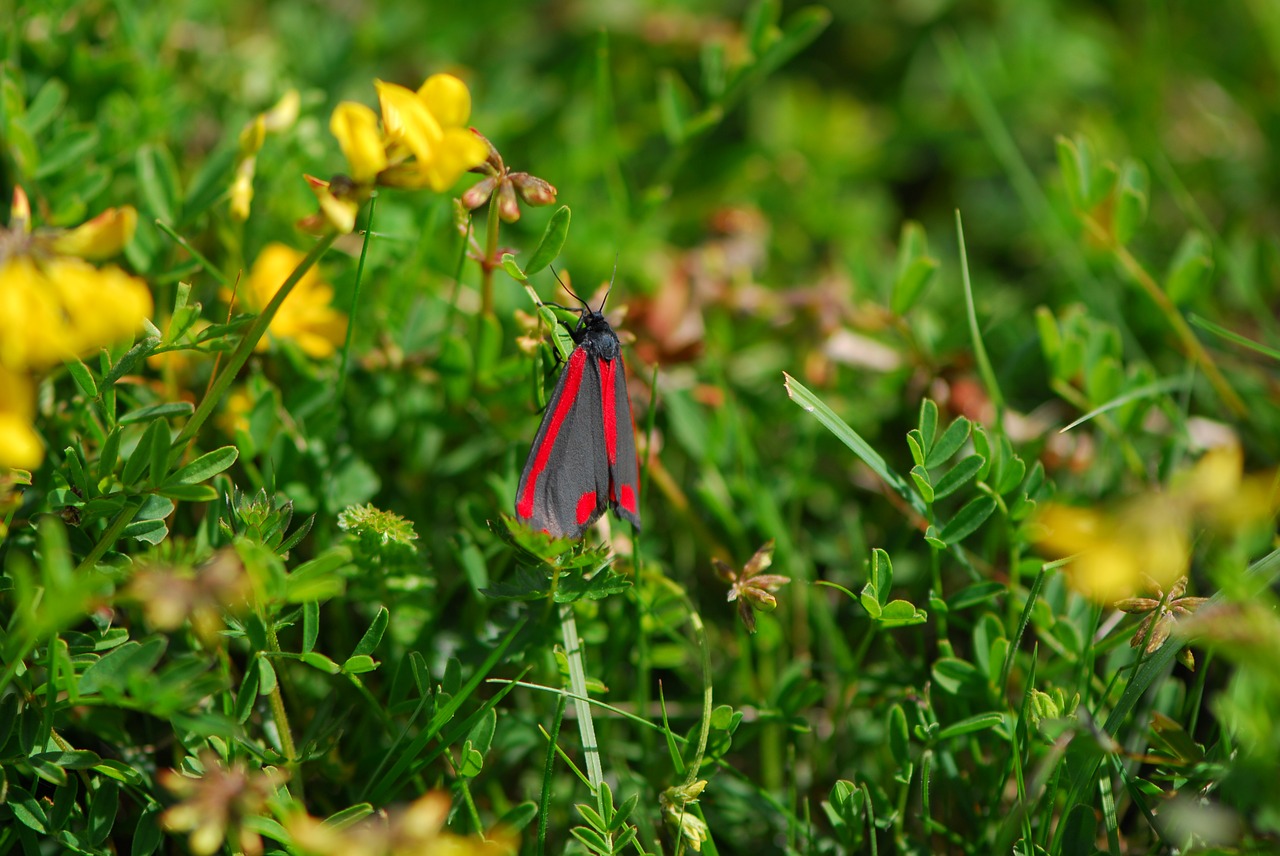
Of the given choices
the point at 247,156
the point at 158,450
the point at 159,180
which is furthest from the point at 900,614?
the point at 159,180

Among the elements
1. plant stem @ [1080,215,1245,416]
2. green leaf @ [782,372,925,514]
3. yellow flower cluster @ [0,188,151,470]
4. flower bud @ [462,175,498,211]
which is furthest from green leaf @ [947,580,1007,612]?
yellow flower cluster @ [0,188,151,470]

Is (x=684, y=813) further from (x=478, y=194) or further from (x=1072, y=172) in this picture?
(x=1072, y=172)

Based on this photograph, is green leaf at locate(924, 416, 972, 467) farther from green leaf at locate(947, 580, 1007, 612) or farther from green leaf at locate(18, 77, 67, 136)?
green leaf at locate(18, 77, 67, 136)

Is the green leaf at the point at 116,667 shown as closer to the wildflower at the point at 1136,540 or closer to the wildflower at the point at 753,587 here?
the wildflower at the point at 753,587

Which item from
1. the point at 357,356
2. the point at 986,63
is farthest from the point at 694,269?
the point at 986,63

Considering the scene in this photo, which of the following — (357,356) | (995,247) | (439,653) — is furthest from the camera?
(995,247)

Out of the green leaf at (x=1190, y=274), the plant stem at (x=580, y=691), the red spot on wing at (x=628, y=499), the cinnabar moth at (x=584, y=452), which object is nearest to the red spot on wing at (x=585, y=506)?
the cinnabar moth at (x=584, y=452)

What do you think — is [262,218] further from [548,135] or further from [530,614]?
[530,614]
